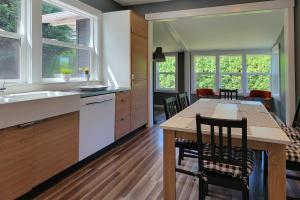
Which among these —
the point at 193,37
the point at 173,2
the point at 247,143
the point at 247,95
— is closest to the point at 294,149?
the point at 247,143

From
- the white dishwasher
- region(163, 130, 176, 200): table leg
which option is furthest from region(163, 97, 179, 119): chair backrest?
the white dishwasher

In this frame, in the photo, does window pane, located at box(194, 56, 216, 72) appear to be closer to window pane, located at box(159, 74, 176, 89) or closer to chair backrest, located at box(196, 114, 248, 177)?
window pane, located at box(159, 74, 176, 89)

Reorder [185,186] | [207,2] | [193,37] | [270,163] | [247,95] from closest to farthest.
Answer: [270,163], [185,186], [207,2], [193,37], [247,95]

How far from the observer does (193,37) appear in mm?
5910

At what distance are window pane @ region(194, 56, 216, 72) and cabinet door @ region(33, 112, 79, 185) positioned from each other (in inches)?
233

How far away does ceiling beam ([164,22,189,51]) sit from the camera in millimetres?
5098

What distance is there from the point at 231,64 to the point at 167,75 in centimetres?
224

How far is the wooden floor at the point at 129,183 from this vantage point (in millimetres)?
2016

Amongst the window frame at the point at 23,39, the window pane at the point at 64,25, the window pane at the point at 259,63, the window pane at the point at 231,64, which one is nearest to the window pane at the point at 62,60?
the window pane at the point at 64,25

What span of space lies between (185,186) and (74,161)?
1.26 meters

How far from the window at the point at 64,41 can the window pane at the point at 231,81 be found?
5.04 meters

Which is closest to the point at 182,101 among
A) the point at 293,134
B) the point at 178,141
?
the point at 178,141

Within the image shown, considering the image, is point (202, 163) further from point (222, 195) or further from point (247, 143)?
point (222, 195)

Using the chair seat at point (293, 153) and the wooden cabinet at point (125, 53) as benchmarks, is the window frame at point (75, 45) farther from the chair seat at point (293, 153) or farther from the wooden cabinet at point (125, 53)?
the chair seat at point (293, 153)
